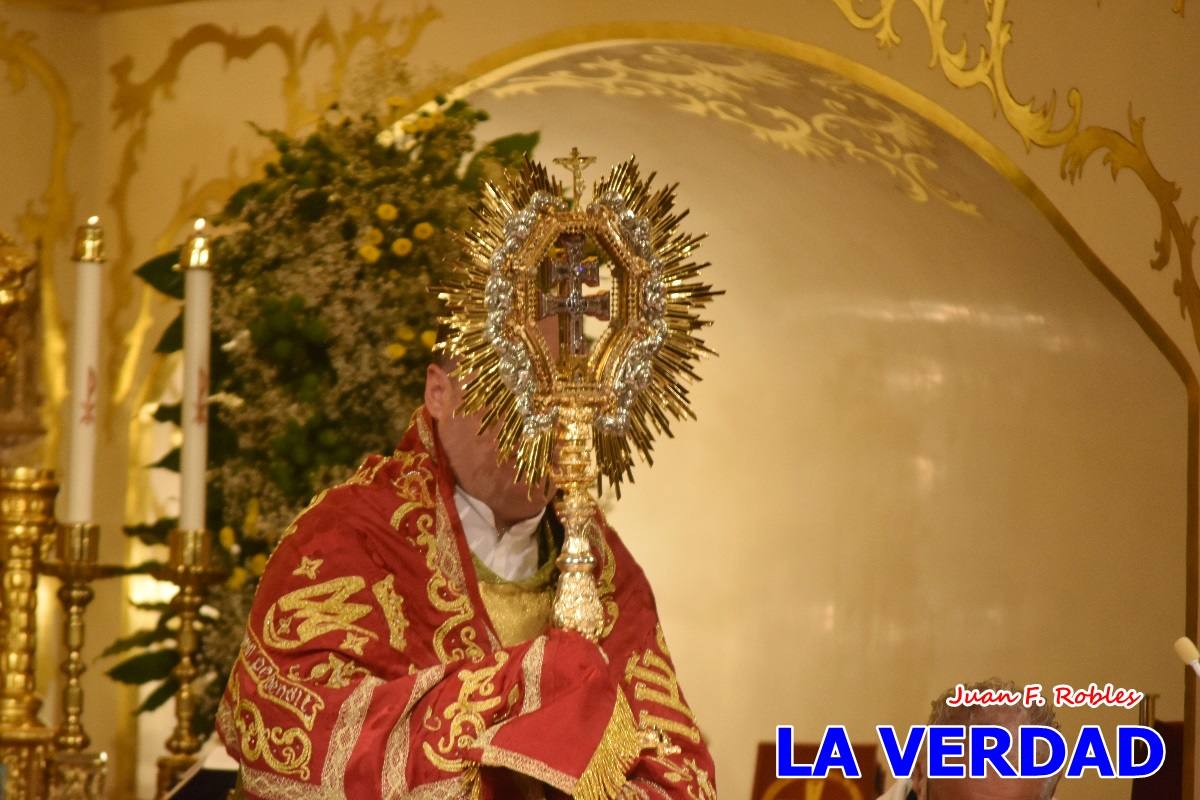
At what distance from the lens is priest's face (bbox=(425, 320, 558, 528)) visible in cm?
276

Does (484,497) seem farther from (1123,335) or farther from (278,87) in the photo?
(278,87)

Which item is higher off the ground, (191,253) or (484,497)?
(191,253)

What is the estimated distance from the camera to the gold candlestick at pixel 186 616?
3.29 meters

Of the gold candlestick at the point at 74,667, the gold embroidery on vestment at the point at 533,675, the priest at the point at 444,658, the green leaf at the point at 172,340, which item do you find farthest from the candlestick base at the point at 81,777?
the green leaf at the point at 172,340

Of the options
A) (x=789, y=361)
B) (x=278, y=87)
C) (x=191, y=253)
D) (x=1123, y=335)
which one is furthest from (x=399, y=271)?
(x=1123, y=335)

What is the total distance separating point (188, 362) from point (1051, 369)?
1830 millimetres

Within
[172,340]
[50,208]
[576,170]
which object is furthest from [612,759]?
[50,208]

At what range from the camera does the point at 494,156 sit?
393 cm

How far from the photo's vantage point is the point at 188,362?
339 cm

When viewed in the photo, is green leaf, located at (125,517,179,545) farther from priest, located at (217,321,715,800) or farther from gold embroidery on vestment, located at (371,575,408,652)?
gold embroidery on vestment, located at (371,575,408,652)

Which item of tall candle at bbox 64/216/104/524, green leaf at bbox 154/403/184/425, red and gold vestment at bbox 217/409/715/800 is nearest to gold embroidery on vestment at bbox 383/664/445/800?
red and gold vestment at bbox 217/409/715/800

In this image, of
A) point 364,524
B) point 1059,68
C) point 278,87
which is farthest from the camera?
point 278,87

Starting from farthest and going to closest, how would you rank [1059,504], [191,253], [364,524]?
[1059,504], [191,253], [364,524]

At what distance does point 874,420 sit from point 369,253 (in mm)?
1343
